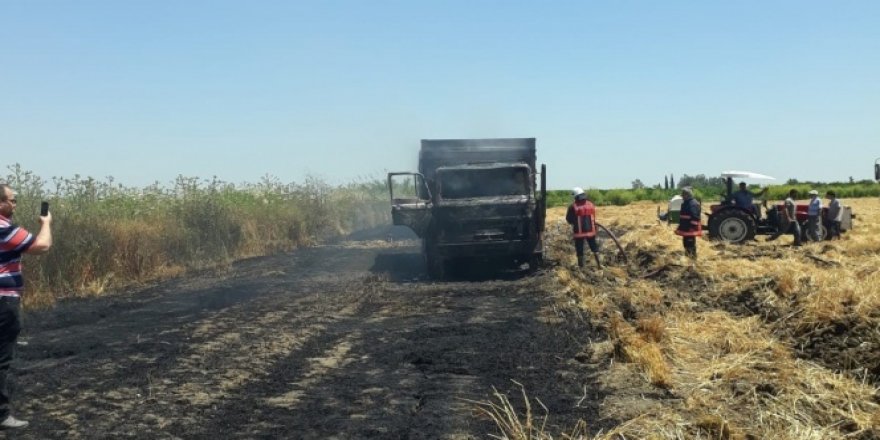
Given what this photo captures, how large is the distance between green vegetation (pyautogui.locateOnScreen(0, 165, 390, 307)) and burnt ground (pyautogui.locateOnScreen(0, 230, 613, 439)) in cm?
129

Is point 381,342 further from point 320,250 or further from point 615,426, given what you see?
point 320,250

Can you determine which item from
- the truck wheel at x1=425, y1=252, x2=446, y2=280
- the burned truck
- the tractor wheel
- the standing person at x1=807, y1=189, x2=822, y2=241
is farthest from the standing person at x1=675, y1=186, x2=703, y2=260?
the standing person at x1=807, y1=189, x2=822, y2=241

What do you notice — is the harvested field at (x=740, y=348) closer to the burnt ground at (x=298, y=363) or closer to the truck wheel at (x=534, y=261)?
the burnt ground at (x=298, y=363)

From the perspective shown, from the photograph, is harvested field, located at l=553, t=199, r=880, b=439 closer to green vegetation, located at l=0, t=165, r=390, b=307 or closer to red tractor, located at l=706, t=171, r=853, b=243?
red tractor, located at l=706, t=171, r=853, b=243

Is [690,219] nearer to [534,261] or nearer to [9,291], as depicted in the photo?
[534,261]

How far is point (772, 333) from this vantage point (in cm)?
874

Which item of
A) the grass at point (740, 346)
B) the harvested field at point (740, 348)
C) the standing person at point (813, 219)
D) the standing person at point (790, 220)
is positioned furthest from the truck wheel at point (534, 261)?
the standing person at point (813, 219)

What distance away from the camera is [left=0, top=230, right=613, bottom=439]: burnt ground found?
18.7 ft

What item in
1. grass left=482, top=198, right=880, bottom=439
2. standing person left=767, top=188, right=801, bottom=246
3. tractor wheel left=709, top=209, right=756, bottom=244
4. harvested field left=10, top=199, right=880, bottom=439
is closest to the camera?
grass left=482, top=198, right=880, bottom=439

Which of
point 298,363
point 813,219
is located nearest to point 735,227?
point 813,219

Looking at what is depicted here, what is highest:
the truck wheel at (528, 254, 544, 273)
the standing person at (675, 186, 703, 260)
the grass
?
the standing person at (675, 186, 703, 260)

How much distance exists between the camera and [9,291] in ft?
18.9

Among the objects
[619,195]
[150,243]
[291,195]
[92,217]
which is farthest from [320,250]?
[619,195]

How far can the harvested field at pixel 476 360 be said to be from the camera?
18.3ft
